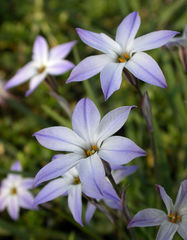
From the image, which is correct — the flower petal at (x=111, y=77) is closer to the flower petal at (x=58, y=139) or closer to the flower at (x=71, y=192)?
the flower petal at (x=58, y=139)

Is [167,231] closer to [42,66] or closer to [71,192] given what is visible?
[71,192]

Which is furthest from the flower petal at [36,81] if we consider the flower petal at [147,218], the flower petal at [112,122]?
the flower petal at [147,218]

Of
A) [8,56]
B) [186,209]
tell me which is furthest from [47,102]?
[186,209]

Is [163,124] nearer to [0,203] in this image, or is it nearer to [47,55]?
[47,55]

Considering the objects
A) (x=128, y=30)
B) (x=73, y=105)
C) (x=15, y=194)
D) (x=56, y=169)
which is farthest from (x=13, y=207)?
(x=73, y=105)

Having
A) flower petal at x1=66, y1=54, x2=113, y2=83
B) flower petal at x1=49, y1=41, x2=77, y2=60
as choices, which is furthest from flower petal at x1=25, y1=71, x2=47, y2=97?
flower petal at x1=66, y1=54, x2=113, y2=83

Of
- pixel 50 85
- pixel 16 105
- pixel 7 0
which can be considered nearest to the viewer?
pixel 50 85
